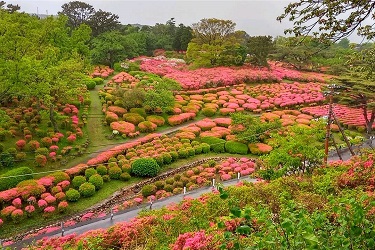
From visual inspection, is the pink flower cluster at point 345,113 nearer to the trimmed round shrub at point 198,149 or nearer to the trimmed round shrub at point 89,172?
the trimmed round shrub at point 198,149

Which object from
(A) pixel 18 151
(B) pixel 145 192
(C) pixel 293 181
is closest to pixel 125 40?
(A) pixel 18 151

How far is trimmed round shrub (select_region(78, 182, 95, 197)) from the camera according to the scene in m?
18.0

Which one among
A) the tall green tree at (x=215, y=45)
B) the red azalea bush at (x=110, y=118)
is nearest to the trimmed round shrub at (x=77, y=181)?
the red azalea bush at (x=110, y=118)

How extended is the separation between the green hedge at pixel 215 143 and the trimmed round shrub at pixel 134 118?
17.4 feet

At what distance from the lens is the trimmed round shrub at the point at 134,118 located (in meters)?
26.7

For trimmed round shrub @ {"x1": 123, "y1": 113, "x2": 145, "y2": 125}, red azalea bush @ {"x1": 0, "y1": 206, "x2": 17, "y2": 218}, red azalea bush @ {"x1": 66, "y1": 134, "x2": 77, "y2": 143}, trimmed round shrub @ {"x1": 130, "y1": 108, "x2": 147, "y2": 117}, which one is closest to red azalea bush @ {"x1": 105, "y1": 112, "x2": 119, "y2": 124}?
trimmed round shrub @ {"x1": 123, "y1": 113, "x2": 145, "y2": 125}

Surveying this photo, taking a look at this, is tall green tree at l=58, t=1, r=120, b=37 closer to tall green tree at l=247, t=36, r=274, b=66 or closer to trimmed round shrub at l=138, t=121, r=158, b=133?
tall green tree at l=247, t=36, r=274, b=66

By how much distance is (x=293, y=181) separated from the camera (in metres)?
10.0

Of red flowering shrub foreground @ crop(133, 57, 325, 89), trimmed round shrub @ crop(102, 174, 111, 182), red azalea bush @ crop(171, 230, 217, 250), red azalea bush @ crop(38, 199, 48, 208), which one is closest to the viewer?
red azalea bush @ crop(171, 230, 217, 250)

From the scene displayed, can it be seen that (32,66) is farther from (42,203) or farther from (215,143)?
(215,143)

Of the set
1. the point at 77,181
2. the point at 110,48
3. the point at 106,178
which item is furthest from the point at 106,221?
the point at 110,48

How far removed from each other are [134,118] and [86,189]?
31.5 feet

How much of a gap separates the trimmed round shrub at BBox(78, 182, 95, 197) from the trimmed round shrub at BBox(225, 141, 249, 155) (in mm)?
9563

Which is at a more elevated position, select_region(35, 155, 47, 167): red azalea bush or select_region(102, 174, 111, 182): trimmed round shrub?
select_region(35, 155, 47, 167): red azalea bush
